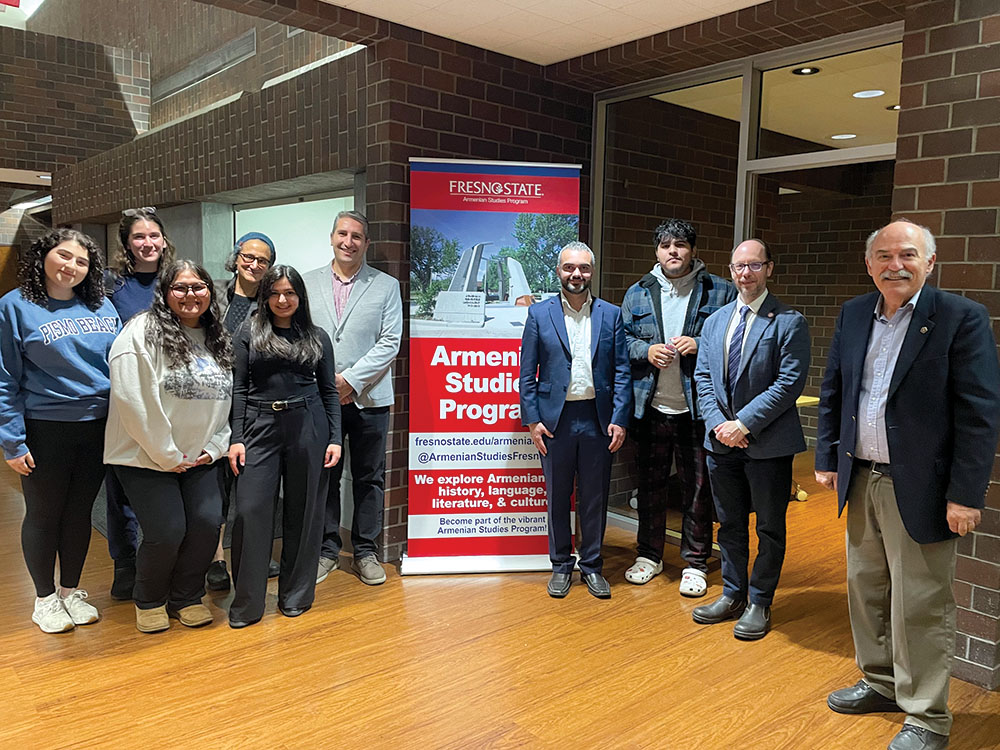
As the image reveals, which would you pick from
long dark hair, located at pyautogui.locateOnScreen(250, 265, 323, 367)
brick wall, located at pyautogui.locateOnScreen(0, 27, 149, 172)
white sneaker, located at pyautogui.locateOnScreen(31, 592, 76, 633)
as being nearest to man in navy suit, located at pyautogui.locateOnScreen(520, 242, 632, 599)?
long dark hair, located at pyautogui.locateOnScreen(250, 265, 323, 367)

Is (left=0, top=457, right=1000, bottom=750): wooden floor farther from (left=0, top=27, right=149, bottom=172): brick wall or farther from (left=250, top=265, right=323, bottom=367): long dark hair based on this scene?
(left=0, top=27, right=149, bottom=172): brick wall

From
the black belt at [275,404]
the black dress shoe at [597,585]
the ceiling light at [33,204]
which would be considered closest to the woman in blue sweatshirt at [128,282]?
the black belt at [275,404]

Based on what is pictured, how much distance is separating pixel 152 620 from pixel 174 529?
1.35 feet

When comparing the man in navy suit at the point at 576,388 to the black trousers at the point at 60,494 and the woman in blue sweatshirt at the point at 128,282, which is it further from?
the black trousers at the point at 60,494

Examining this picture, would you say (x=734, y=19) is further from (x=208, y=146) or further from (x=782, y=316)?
(x=208, y=146)

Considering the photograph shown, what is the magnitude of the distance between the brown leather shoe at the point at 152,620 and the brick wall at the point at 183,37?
122 inches

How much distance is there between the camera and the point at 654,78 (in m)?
4.36

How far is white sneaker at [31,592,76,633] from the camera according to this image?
121 inches

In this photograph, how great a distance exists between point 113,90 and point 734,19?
751cm

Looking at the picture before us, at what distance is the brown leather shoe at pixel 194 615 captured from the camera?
3.15 m

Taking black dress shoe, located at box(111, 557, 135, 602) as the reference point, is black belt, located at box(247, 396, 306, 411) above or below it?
above

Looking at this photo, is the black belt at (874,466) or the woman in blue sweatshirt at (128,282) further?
the woman in blue sweatshirt at (128,282)

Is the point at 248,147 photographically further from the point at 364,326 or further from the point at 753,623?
the point at 753,623

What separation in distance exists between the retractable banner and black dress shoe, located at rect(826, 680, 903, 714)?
1.60 metres
